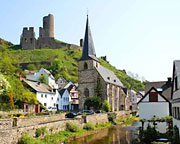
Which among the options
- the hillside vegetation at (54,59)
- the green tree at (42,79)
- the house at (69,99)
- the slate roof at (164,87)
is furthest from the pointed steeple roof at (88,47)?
the hillside vegetation at (54,59)

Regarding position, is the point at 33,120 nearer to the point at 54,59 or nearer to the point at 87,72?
the point at 87,72

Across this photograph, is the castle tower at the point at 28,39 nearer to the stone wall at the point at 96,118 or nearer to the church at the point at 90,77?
the church at the point at 90,77

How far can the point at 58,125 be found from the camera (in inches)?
1153

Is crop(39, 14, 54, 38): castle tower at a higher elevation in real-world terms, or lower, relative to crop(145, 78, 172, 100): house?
higher

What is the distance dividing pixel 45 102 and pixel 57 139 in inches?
1288

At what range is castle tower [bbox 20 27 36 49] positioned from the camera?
5376 inches

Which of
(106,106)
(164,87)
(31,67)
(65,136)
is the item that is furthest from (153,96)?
(31,67)

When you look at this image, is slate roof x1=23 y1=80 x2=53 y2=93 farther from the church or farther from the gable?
the gable

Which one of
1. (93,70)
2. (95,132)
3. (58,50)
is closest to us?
(95,132)

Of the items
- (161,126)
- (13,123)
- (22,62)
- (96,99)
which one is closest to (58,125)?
(13,123)

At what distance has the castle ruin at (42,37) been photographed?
452ft

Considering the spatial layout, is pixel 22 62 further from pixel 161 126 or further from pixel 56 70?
pixel 161 126

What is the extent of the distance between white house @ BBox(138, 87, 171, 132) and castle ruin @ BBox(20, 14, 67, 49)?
114 m

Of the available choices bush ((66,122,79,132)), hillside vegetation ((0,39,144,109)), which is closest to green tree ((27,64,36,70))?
hillside vegetation ((0,39,144,109))
